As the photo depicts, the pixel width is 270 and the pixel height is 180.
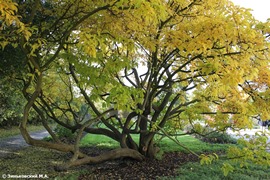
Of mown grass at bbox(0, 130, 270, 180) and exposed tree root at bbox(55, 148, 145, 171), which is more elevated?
exposed tree root at bbox(55, 148, 145, 171)

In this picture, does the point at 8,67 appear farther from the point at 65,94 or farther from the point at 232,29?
the point at 232,29

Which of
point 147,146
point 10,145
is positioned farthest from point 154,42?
point 10,145

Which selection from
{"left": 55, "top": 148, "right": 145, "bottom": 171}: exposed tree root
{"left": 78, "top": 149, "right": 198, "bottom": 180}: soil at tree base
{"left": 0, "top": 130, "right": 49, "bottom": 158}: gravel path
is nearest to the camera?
{"left": 55, "top": 148, "right": 145, "bottom": 171}: exposed tree root

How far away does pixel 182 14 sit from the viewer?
3.27 meters

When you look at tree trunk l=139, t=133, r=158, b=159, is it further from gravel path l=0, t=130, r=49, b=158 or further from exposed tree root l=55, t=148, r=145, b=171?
gravel path l=0, t=130, r=49, b=158

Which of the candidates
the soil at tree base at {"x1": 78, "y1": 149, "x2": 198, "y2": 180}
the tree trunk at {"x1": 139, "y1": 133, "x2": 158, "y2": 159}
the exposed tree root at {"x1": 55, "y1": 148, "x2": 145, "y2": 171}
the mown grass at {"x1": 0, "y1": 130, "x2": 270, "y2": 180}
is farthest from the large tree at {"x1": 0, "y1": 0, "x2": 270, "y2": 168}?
the mown grass at {"x1": 0, "y1": 130, "x2": 270, "y2": 180}

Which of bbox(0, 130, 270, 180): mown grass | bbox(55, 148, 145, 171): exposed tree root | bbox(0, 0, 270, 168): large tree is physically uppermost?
bbox(0, 0, 270, 168): large tree

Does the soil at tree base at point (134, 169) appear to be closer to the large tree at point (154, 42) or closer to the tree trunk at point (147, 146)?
the tree trunk at point (147, 146)

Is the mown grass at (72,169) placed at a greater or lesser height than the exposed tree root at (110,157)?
lesser

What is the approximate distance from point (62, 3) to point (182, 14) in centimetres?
220

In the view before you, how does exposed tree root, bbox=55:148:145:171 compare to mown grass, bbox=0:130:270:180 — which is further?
mown grass, bbox=0:130:270:180

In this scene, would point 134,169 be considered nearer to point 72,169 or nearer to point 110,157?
point 110,157

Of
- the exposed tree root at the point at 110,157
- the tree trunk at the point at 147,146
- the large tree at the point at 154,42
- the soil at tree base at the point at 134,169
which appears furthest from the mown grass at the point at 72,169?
the large tree at the point at 154,42

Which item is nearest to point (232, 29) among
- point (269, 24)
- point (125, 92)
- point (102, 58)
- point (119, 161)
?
point (269, 24)
